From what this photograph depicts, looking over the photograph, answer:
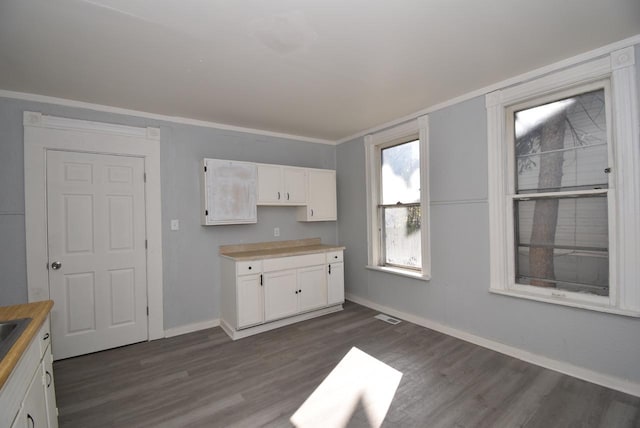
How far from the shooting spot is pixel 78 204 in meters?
2.96

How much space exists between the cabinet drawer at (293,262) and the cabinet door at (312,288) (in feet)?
0.25

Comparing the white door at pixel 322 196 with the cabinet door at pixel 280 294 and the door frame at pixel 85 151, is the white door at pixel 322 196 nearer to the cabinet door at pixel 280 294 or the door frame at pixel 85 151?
the cabinet door at pixel 280 294

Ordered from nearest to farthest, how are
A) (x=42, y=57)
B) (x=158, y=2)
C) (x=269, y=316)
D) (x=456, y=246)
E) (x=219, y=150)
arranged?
(x=158, y=2) → (x=42, y=57) → (x=456, y=246) → (x=269, y=316) → (x=219, y=150)

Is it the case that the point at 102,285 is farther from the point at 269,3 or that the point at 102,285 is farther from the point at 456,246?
the point at 456,246

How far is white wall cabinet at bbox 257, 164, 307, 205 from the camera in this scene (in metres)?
3.78

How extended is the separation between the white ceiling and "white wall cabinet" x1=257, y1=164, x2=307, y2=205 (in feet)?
3.20

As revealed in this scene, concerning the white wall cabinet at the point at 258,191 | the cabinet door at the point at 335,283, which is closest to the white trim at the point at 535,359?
the cabinet door at the point at 335,283

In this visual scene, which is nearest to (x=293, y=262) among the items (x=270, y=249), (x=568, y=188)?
(x=270, y=249)

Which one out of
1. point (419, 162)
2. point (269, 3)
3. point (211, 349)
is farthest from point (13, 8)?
point (419, 162)

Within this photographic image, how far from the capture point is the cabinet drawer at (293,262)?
347 cm

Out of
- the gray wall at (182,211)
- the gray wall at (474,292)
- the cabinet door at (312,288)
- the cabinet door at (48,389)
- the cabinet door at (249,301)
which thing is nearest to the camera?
the cabinet door at (48,389)

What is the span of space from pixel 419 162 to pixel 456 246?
3.62ft

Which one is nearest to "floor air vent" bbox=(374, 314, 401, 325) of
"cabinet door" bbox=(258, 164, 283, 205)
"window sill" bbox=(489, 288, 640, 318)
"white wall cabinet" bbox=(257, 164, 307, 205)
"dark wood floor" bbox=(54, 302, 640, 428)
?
"dark wood floor" bbox=(54, 302, 640, 428)

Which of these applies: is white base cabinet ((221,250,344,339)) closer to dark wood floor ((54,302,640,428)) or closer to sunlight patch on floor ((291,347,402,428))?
dark wood floor ((54,302,640,428))
